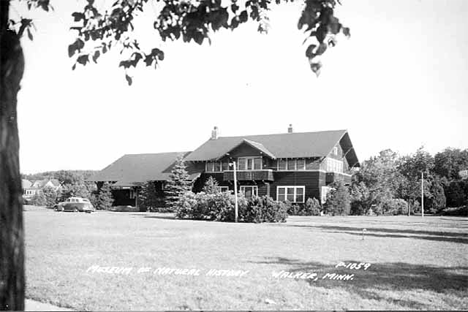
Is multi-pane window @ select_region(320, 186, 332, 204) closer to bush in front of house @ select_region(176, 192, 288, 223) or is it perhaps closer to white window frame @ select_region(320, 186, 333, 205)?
white window frame @ select_region(320, 186, 333, 205)

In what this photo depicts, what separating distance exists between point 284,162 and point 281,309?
129 ft

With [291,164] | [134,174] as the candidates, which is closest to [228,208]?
[291,164]

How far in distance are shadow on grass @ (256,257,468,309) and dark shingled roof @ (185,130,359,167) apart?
32985mm

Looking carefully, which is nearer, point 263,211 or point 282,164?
point 263,211

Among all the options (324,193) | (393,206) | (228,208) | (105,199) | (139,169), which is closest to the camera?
(228,208)

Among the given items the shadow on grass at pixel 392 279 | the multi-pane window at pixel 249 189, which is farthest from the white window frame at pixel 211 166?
the shadow on grass at pixel 392 279

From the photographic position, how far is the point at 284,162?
147 ft

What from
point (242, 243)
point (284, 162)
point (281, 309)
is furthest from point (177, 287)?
point (284, 162)

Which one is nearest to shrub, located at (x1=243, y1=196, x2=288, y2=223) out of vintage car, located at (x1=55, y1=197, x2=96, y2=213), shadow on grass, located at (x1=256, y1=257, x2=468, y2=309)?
shadow on grass, located at (x1=256, y1=257, x2=468, y2=309)

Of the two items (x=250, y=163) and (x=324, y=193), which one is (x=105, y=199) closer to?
(x=250, y=163)

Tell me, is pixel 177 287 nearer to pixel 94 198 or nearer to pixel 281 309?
pixel 281 309

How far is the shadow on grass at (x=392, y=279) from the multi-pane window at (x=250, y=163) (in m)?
35.4

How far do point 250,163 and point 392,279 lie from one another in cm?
3817

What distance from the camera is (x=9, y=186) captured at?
196 inches
